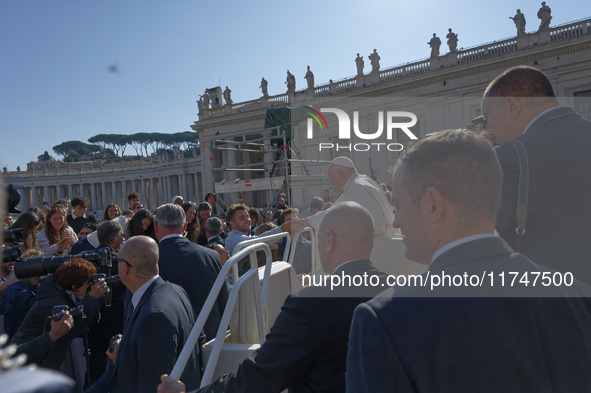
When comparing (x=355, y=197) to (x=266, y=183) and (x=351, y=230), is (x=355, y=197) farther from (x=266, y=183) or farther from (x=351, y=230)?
(x=266, y=183)

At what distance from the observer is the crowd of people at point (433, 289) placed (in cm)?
131

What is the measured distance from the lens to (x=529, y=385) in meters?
1.32

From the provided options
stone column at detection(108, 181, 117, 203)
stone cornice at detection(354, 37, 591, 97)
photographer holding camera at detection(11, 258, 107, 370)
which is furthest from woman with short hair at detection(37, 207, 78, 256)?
stone column at detection(108, 181, 117, 203)

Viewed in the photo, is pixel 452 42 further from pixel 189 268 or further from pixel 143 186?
pixel 143 186

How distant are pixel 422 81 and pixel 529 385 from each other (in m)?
27.3

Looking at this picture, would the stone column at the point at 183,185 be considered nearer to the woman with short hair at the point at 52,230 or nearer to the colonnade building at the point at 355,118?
the colonnade building at the point at 355,118

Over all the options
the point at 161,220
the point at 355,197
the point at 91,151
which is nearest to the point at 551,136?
the point at 355,197

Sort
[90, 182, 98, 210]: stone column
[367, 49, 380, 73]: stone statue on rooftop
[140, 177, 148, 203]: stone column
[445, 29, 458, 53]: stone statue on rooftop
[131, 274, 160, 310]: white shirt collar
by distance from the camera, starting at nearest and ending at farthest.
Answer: [131, 274, 160, 310]: white shirt collar → [445, 29, 458, 53]: stone statue on rooftop → [367, 49, 380, 73]: stone statue on rooftop → [140, 177, 148, 203]: stone column → [90, 182, 98, 210]: stone column

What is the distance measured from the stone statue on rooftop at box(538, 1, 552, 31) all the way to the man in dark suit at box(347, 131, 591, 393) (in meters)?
26.3

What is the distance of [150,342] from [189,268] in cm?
→ 162

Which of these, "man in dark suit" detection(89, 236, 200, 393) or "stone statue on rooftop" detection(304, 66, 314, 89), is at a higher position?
"stone statue on rooftop" detection(304, 66, 314, 89)

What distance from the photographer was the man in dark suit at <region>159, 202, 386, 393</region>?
2219 mm

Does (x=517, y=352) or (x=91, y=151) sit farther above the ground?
(x=91, y=151)

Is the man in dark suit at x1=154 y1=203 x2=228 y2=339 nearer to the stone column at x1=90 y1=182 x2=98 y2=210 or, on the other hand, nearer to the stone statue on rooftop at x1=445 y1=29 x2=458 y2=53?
the stone statue on rooftop at x1=445 y1=29 x2=458 y2=53
